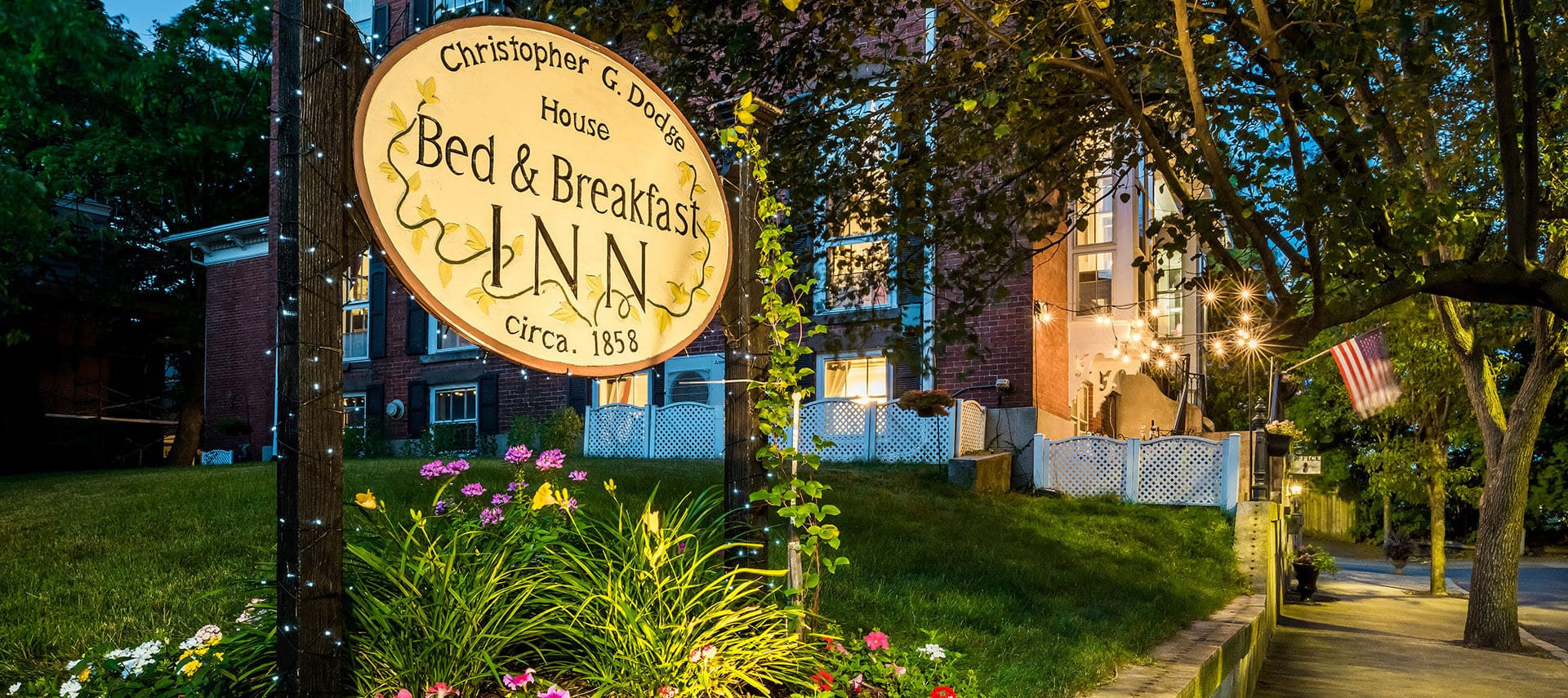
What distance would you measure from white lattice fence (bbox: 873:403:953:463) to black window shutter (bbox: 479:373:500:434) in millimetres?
9141

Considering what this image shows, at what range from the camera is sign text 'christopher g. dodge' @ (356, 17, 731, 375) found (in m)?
3.21

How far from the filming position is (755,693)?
4.24m

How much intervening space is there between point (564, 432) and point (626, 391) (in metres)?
2.39

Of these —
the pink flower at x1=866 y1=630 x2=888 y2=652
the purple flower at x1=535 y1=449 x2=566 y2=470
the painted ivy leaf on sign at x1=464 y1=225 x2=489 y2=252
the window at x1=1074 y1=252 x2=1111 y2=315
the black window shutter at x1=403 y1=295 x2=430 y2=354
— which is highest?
the window at x1=1074 y1=252 x2=1111 y2=315

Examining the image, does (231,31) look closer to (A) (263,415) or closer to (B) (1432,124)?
(A) (263,415)

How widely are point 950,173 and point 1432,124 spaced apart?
19.1ft

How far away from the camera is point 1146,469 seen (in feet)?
65.7

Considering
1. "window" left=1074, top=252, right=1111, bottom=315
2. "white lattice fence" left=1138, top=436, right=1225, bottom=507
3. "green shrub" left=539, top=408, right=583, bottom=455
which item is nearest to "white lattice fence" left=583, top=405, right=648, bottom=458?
"green shrub" left=539, top=408, right=583, bottom=455

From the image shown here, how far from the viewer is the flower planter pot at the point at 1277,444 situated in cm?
2389

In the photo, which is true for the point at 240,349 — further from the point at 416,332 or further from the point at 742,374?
the point at 742,374

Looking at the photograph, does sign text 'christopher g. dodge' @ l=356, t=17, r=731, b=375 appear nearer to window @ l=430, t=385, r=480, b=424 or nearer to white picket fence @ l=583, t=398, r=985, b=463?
white picket fence @ l=583, t=398, r=985, b=463

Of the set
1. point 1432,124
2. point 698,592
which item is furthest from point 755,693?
point 1432,124

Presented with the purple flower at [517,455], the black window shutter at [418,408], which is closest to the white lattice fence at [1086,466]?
the black window shutter at [418,408]

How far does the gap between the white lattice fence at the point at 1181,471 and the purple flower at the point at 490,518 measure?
17.0 metres
